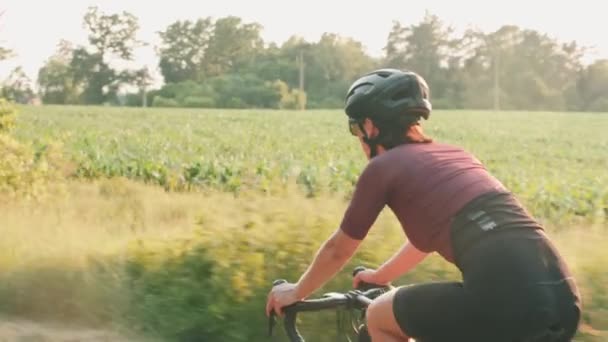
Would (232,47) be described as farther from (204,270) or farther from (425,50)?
(204,270)

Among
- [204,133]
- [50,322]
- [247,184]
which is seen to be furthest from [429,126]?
[50,322]

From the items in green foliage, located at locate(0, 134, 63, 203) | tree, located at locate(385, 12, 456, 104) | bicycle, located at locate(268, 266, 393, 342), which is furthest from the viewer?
tree, located at locate(385, 12, 456, 104)

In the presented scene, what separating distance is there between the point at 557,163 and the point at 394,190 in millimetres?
17469

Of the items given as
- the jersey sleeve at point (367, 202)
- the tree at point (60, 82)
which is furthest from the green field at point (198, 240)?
the tree at point (60, 82)

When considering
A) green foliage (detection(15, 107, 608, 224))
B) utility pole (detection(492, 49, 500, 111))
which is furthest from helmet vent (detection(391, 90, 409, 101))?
utility pole (detection(492, 49, 500, 111))

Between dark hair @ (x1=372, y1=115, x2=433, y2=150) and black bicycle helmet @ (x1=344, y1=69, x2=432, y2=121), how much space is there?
2 cm

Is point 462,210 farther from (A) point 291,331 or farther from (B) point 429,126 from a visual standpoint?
(B) point 429,126

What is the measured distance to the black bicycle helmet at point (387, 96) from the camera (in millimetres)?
2916

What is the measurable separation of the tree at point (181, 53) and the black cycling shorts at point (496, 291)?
56.2 metres

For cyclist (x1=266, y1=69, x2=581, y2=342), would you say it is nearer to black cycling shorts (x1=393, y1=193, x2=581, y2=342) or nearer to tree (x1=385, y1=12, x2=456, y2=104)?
black cycling shorts (x1=393, y1=193, x2=581, y2=342)

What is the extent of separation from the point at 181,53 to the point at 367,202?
57.4 m

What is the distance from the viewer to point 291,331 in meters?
3.04

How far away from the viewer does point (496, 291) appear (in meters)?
2.61

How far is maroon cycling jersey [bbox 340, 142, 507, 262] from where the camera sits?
280cm
